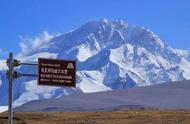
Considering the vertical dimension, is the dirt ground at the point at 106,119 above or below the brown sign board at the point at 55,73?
above

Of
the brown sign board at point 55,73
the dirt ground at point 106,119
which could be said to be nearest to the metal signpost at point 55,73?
the brown sign board at point 55,73

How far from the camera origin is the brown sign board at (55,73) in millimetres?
17344

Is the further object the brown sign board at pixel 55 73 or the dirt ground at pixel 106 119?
the dirt ground at pixel 106 119

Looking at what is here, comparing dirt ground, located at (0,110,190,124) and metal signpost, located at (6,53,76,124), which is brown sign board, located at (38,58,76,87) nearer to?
metal signpost, located at (6,53,76,124)

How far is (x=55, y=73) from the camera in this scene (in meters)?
17.3

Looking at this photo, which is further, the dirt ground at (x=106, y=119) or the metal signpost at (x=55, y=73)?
the dirt ground at (x=106, y=119)

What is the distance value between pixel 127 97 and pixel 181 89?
27.6 feet

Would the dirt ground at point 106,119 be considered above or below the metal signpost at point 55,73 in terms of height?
above

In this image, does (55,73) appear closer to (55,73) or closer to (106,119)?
(55,73)

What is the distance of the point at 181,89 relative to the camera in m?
97.9

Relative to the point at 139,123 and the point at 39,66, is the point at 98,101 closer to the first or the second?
the point at 139,123

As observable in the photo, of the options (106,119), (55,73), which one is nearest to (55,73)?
(55,73)

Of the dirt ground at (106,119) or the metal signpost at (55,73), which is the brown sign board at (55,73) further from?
the dirt ground at (106,119)

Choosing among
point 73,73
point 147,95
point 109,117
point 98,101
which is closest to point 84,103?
point 98,101
